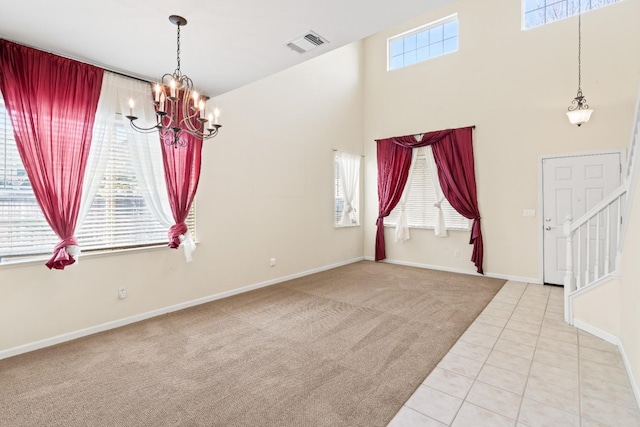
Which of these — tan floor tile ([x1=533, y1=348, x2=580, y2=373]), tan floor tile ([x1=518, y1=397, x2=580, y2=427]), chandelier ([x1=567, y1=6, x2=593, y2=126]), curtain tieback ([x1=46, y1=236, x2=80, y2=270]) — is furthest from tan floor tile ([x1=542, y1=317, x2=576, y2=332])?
curtain tieback ([x1=46, y1=236, x2=80, y2=270])

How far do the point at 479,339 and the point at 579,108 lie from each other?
3.94 metres

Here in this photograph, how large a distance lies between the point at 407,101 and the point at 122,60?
5.03m

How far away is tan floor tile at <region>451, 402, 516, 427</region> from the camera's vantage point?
6.18ft

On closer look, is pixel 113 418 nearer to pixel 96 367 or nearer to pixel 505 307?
pixel 96 367

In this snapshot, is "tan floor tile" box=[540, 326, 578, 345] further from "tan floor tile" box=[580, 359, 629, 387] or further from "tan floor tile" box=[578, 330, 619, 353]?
"tan floor tile" box=[580, 359, 629, 387]

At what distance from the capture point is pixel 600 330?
3033 mm

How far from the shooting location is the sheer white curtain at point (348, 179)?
21.2ft

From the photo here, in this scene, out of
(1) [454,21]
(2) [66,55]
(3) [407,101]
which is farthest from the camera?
(3) [407,101]

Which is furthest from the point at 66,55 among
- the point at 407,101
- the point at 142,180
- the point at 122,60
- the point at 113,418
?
the point at 407,101

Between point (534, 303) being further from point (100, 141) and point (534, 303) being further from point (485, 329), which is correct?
point (100, 141)

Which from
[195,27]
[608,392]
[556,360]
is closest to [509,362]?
[556,360]

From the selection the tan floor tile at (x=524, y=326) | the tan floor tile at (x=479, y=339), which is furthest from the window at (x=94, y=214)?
the tan floor tile at (x=524, y=326)

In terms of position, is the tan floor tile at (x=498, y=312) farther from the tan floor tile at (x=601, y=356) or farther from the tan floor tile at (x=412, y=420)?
the tan floor tile at (x=412, y=420)

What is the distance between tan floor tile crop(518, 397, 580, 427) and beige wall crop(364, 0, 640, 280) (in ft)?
12.1
